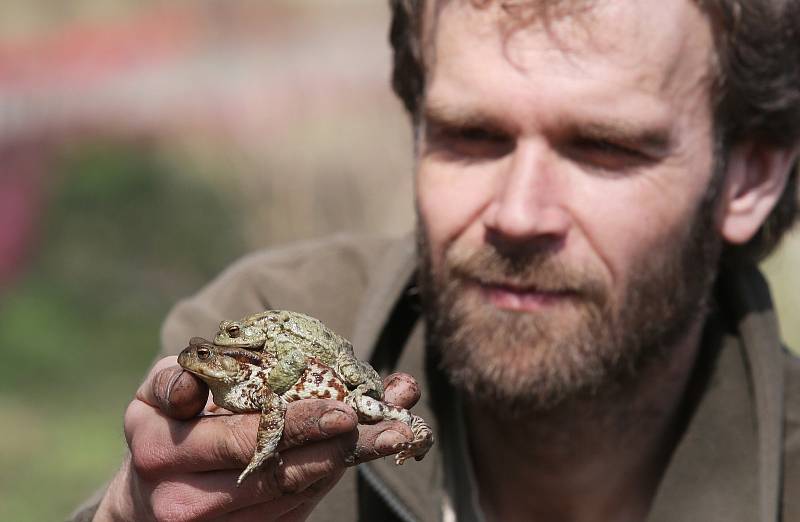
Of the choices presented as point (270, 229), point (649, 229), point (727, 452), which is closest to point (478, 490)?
point (727, 452)

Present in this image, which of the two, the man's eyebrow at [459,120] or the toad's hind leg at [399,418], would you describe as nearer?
the toad's hind leg at [399,418]

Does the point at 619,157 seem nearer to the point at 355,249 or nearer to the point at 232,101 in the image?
the point at 355,249

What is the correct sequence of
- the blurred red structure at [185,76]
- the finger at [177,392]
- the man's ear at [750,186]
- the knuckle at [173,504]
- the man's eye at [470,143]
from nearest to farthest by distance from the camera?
1. the finger at [177,392]
2. the knuckle at [173,504]
3. the man's eye at [470,143]
4. the man's ear at [750,186]
5. the blurred red structure at [185,76]

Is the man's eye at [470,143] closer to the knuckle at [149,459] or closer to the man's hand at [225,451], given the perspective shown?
the man's hand at [225,451]

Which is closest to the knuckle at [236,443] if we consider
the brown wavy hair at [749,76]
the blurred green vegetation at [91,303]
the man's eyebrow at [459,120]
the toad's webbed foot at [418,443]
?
the toad's webbed foot at [418,443]

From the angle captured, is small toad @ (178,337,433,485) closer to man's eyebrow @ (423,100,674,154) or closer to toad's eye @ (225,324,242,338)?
toad's eye @ (225,324,242,338)

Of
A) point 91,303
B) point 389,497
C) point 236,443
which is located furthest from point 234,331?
point 91,303

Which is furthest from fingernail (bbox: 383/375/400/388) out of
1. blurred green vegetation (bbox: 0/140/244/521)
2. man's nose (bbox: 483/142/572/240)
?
blurred green vegetation (bbox: 0/140/244/521)
